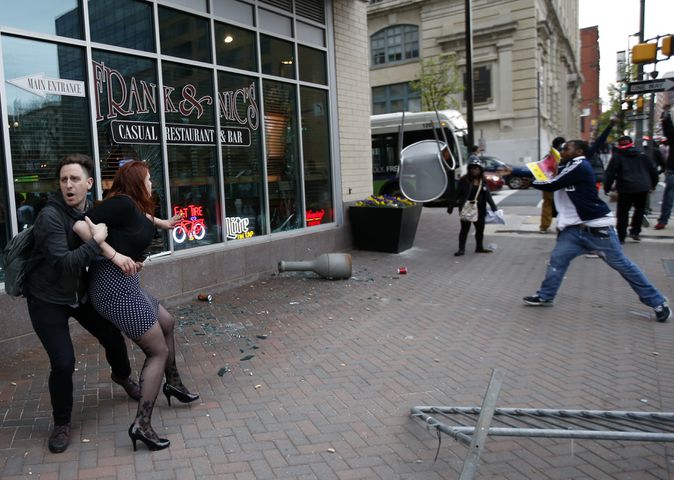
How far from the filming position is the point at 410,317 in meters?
6.29

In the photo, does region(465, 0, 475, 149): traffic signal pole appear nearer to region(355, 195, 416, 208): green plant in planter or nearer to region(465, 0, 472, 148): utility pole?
region(465, 0, 472, 148): utility pole

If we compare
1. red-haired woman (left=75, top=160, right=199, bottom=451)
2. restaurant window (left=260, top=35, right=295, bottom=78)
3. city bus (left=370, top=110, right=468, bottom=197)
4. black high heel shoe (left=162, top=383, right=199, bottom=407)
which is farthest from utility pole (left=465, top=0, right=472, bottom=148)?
red-haired woman (left=75, top=160, right=199, bottom=451)

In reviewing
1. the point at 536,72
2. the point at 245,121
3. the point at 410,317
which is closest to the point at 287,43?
the point at 245,121

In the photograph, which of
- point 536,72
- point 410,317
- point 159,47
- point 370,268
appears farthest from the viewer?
point 536,72

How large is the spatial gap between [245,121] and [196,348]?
400 cm

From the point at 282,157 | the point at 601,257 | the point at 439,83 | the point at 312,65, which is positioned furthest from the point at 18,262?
the point at 439,83

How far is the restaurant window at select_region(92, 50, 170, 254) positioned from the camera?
6258 mm

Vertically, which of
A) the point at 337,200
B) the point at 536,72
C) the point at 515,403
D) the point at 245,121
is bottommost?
the point at 515,403

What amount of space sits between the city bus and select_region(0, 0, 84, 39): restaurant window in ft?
42.6

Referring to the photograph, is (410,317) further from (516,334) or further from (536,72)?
(536,72)

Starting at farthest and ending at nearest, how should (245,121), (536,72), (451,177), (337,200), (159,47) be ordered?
(536,72) → (451,177) → (337,200) → (245,121) → (159,47)

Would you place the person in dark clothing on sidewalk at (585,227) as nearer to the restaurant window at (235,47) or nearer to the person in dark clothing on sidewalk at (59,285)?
the restaurant window at (235,47)

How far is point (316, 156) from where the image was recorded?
9852 millimetres

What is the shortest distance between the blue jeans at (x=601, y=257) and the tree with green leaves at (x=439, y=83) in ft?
74.0
